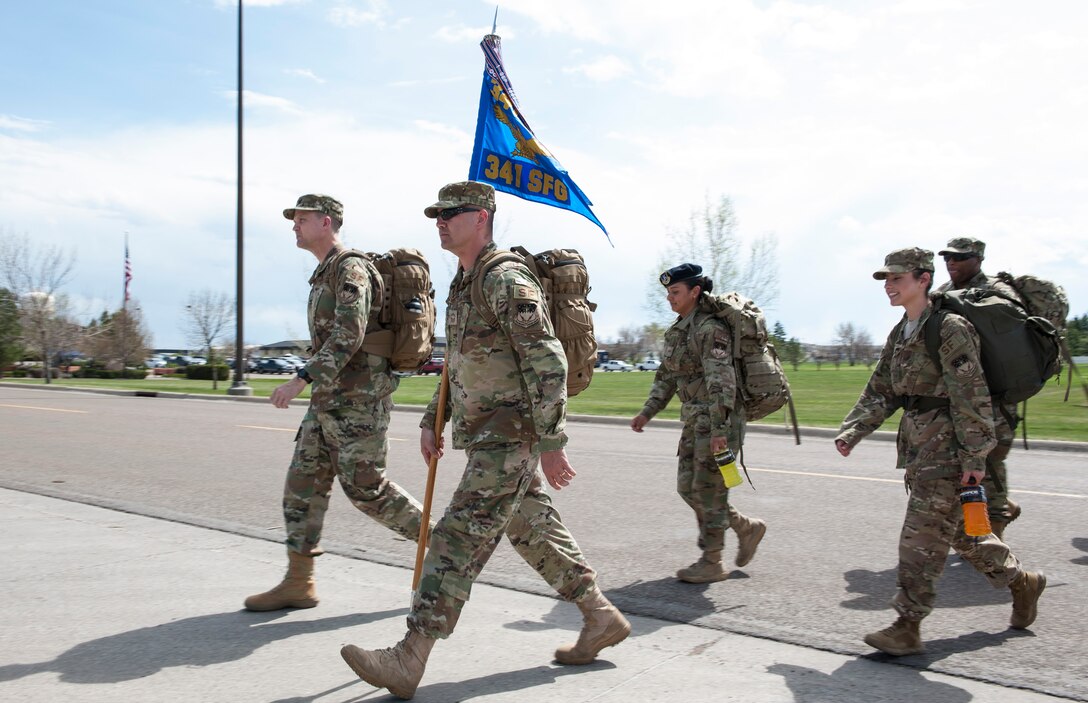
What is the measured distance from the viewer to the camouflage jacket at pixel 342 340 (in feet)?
14.7

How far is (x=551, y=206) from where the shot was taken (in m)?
4.97

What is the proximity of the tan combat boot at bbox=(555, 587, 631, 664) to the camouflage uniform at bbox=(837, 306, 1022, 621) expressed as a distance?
4.14ft

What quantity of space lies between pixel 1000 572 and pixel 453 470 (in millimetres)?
6641

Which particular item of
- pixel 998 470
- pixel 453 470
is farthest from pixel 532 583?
pixel 453 470

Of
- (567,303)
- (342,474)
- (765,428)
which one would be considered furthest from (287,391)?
(765,428)

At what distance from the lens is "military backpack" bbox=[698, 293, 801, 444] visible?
215 inches

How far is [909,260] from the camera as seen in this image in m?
4.34

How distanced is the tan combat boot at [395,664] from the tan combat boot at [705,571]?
88.8 inches

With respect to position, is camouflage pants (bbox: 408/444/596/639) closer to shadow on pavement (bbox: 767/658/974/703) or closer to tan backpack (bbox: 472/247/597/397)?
tan backpack (bbox: 472/247/597/397)

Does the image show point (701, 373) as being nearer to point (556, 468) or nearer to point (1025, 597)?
point (1025, 597)

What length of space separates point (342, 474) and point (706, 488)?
2.06 m

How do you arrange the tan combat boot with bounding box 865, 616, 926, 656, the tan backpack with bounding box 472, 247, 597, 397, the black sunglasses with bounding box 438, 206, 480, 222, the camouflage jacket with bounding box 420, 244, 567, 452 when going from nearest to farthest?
the camouflage jacket with bounding box 420, 244, 567, 452
the black sunglasses with bounding box 438, 206, 480, 222
the tan backpack with bounding box 472, 247, 597, 397
the tan combat boot with bounding box 865, 616, 926, 656

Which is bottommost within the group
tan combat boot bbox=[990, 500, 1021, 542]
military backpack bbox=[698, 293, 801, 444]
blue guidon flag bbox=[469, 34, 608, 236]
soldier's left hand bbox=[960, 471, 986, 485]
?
tan combat boot bbox=[990, 500, 1021, 542]

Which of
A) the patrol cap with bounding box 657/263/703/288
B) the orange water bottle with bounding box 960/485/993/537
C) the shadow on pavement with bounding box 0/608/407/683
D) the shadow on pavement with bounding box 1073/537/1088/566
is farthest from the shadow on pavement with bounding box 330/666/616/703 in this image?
the shadow on pavement with bounding box 1073/537/1088/566
